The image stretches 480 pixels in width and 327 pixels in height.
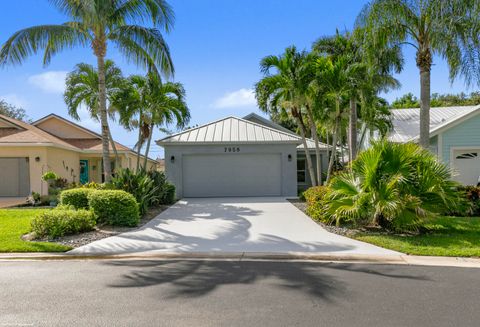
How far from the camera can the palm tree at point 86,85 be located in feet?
56.9

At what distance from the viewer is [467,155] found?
1625 cm

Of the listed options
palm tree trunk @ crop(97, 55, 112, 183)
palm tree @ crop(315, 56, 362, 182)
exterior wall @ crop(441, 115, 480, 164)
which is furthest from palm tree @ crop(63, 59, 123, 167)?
exterior wall @ crop(441, 115, 480, 164)

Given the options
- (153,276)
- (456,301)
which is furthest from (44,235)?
(456,301)

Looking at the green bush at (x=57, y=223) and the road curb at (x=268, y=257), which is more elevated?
the green bush at (x=57, y=223)

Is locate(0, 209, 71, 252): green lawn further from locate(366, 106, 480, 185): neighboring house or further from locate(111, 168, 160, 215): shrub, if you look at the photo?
locate(366, 106, 480, 185): neighboring house

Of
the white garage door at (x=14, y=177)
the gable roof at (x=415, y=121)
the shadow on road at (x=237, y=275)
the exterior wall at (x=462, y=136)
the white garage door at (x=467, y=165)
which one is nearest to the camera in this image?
the shadow on road at (x=237, y=275)

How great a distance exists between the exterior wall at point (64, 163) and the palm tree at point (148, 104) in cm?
459

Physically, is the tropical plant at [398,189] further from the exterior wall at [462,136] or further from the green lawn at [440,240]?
the exterior wall at [462,136]

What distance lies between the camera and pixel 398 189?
27.5 feet

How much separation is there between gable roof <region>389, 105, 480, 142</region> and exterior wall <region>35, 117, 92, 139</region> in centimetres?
2018

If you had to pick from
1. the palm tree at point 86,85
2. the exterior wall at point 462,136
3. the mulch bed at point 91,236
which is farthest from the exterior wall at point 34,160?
the exterior wall at point 462,136

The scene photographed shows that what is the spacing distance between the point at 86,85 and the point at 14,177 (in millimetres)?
6451

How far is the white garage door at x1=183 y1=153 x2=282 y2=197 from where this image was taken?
59.6 ft

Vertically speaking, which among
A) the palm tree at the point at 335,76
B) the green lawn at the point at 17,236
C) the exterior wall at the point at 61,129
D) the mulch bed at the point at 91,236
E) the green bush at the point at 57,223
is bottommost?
the mulch bed at the point at 91,236
